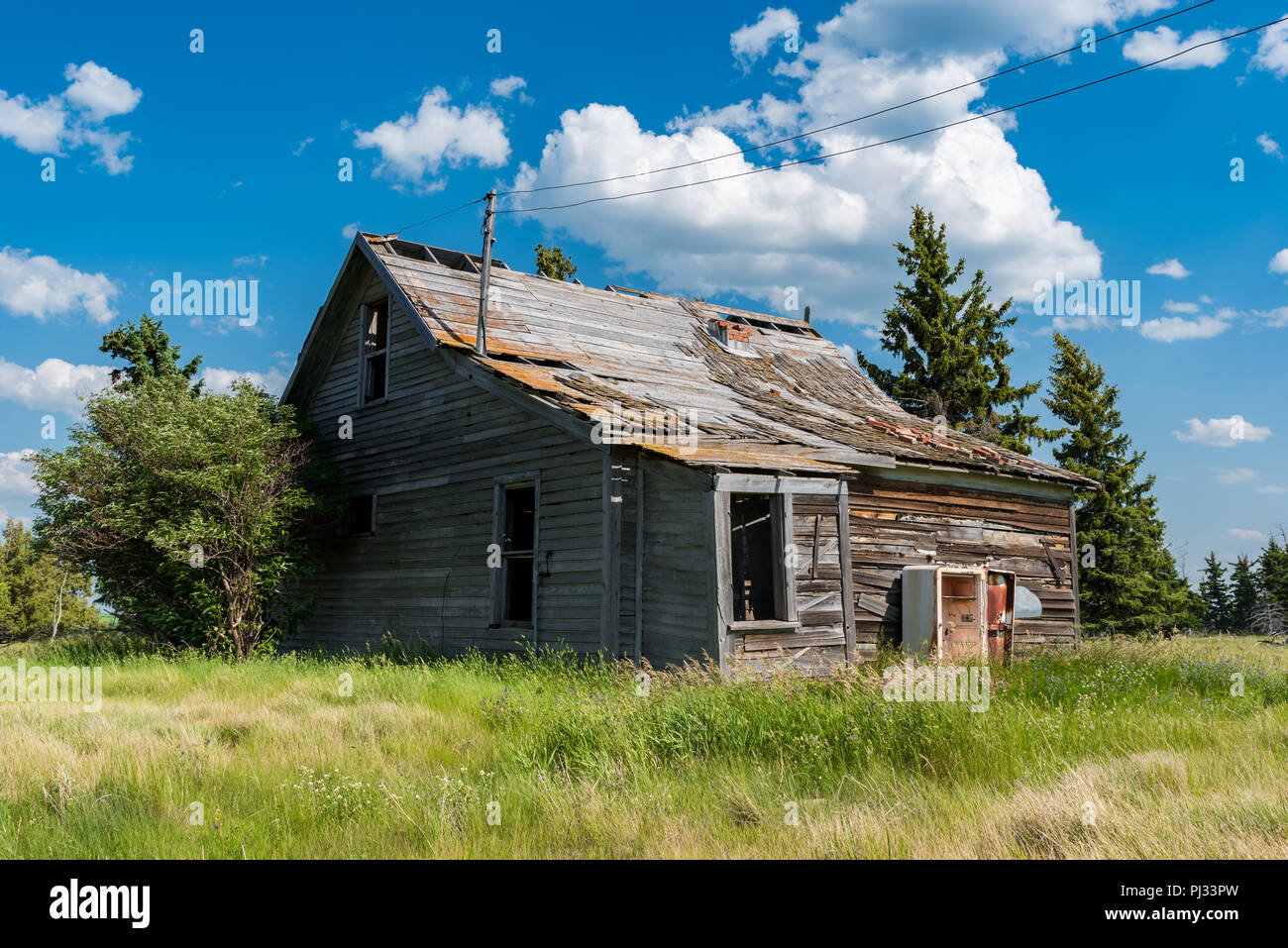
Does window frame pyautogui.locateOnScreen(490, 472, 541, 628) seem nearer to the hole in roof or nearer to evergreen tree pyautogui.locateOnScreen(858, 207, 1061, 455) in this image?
the hole in roof

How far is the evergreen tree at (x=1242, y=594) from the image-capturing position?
45438mm

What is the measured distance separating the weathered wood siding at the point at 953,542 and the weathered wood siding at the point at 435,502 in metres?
3.68

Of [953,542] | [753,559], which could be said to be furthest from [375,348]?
[953,542]

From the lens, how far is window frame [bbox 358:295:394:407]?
15328 mm

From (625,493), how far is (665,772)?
500cm

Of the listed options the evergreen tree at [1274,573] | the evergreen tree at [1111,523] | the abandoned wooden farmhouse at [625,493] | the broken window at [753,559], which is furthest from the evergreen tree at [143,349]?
the evergreen tree at [1274,573]

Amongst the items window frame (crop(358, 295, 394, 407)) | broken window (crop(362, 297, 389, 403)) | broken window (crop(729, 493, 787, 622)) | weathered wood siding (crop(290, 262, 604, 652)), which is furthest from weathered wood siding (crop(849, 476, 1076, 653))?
broken window (crop(362, 297, 389, 403))

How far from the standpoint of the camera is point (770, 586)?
12602 mm

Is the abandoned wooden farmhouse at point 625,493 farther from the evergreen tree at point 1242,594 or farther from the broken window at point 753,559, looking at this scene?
the evergreen tree at point 1242,594

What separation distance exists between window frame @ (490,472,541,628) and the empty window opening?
Answer: 346 cm

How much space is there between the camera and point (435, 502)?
1379 cm
